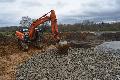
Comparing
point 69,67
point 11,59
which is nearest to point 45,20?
point 11,59

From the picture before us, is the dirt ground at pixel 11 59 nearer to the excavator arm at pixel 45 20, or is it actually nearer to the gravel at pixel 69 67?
the gravel at pixel 69 67

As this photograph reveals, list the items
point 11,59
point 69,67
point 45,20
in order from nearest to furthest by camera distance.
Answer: point 69,67 → point 11,59 → point 45,20

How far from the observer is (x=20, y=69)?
25531 millimetres

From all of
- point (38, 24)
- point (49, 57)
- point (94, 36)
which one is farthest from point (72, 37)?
point (49, 57)

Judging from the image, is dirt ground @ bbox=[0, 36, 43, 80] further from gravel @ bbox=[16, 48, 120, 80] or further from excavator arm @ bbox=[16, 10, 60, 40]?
excavator arm @ bbox=[16, 10, 60, 40]

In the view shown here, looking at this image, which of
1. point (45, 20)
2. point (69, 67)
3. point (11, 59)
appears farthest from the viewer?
point (45, 20)

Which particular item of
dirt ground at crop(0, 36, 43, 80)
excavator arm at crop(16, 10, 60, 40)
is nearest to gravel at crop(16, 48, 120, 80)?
dirt ground at crop(0, 36, 43, 80)

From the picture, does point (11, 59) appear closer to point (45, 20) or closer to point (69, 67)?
point (45, 20)

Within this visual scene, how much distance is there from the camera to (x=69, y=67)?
82.7 feet

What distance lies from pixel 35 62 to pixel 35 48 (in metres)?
8.67

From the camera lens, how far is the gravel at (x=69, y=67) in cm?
2230

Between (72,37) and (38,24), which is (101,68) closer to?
(38,24)

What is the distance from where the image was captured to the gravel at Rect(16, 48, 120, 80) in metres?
22.3

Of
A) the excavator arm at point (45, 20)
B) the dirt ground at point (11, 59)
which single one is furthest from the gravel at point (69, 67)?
the excavator arm at point (45, 20)
